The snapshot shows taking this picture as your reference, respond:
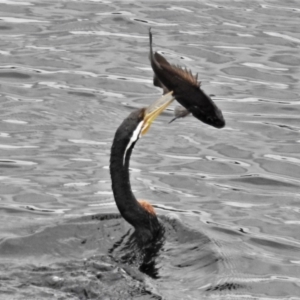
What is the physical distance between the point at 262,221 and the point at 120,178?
2190 millimetres

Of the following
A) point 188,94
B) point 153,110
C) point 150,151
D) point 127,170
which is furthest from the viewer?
point 150,151

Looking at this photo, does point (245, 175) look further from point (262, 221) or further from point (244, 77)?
point (244, 77)

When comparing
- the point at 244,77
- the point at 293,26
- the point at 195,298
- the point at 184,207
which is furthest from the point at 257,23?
the point at 195,298

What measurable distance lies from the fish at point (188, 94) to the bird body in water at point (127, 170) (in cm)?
14

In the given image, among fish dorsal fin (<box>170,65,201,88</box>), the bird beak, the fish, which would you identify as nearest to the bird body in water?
the bird beak

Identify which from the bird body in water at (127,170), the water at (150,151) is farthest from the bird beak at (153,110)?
the water at (150,151)

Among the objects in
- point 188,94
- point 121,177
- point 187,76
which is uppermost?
point 187,76

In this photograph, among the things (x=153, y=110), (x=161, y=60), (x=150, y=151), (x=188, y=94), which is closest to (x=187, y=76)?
(x=188, y=94)

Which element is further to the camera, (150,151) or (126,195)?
(150,151)

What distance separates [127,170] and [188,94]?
1048mm

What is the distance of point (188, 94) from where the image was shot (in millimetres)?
11078

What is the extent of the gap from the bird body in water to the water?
304 mm

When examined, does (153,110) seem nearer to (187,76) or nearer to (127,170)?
(187,76)

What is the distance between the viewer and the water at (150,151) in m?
10.8
